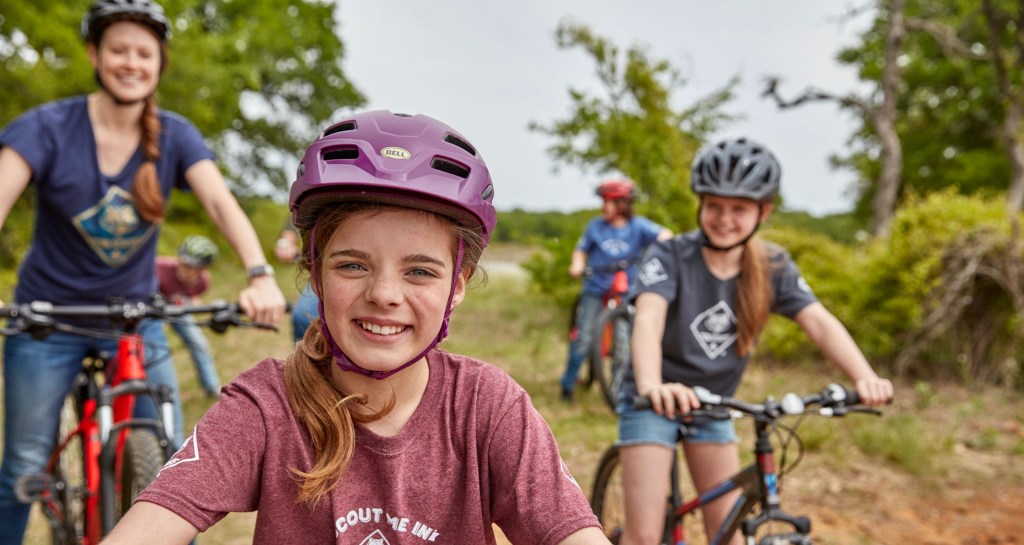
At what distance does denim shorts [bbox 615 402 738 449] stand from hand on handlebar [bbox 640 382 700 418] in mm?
471

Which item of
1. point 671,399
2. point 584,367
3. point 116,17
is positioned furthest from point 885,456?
point 116,17

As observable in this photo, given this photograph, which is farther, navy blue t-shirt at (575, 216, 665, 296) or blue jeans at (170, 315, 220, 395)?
navy blue t-shirt at (575, 216, 665, 296)

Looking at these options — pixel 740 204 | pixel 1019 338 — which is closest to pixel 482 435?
pixel 740 204

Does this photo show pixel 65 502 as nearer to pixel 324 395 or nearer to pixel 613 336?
pixel 324 395

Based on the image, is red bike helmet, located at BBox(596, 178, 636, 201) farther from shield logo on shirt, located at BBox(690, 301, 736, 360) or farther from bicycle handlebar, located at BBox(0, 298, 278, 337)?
bicycle handlebar, located at BBox(0, 298, 278, 337)

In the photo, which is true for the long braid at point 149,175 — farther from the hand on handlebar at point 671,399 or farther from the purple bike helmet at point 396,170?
the hand on handlebar at point 671,399

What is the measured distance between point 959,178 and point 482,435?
2701cm

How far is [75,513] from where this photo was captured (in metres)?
3.41

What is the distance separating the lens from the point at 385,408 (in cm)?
183

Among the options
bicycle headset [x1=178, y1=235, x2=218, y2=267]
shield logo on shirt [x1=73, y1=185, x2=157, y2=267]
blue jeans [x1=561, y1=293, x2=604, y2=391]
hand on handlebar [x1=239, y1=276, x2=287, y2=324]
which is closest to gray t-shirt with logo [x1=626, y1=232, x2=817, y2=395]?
hand on handlebar [x1=239, y1=276, x2=287, y2=324]

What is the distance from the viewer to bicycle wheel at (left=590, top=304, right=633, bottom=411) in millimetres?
7309

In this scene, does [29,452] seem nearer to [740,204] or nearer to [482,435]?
[482,435]

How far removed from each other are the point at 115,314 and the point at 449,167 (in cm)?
191

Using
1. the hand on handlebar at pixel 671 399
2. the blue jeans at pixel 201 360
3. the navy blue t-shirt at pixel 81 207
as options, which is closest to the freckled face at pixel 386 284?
the hand on handlebar at pixel 671 399
